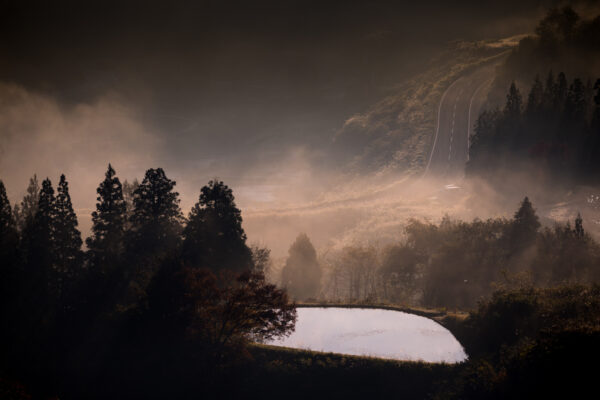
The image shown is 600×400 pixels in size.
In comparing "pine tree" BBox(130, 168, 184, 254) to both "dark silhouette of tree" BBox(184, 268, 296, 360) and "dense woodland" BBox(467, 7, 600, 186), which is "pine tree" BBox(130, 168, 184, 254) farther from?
"dense woodland" BBox(467, 7, 600, 186)

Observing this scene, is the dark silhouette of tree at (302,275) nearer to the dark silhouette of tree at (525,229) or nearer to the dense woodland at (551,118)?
the dark silhouette of tree at (525,229)

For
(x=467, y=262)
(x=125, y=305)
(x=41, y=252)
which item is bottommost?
(x=125, y=305)

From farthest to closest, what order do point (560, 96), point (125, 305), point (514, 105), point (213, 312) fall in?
point (514, 105) < point (560, 96) < point (125, 305) < point (213, 312)

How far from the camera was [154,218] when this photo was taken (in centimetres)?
6881

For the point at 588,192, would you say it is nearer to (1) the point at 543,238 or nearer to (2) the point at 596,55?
(1) the point at 543,238

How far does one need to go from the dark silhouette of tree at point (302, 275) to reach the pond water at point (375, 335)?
124 feet

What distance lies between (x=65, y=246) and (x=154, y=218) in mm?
13315

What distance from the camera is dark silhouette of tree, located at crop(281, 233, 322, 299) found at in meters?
98.9

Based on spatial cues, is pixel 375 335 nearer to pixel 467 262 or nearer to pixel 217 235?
pixel 217 235

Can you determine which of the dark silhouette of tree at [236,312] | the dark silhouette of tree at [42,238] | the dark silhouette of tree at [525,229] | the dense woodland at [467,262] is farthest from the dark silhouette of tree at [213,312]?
the dark silhouette of tree at [525,229]

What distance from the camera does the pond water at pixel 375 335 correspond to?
45.8 m

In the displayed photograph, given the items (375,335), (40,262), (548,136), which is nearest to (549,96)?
(548,136)

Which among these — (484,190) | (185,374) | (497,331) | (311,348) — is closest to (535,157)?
(484,190)

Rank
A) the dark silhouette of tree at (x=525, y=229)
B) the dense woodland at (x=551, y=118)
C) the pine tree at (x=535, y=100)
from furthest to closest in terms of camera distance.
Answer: the pine tree at (x=535, y=100)
the dense woodland at (x=551, y=118)
the dark silhouette of tree at (x=525, y=229)
